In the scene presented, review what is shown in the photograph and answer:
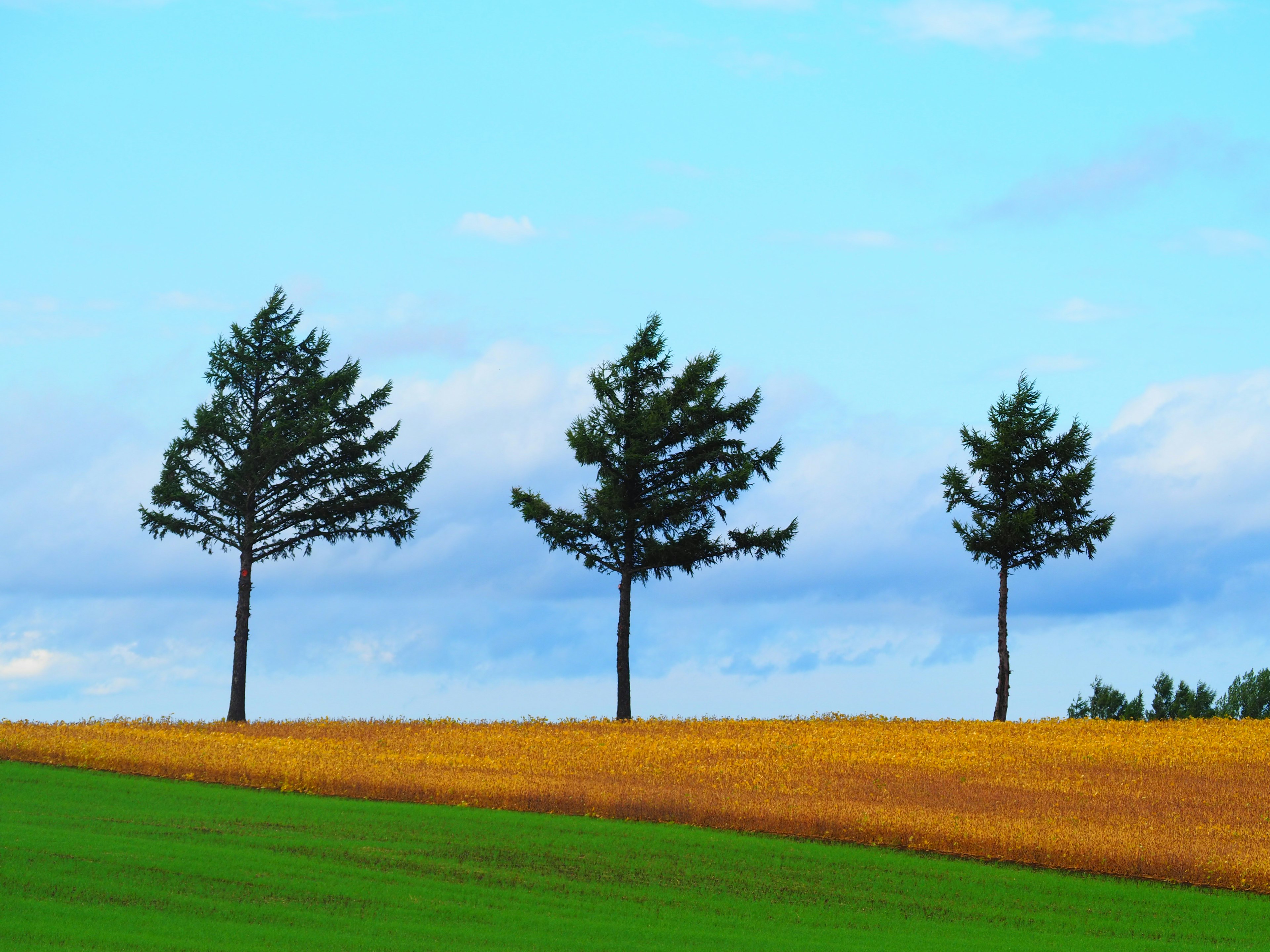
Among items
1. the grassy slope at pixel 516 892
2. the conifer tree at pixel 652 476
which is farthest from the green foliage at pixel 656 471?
the grassy slope at pixel 516 892

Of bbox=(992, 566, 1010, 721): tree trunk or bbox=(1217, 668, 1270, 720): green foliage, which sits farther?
bbox=(1217, 668, 1270, 720): green foliage

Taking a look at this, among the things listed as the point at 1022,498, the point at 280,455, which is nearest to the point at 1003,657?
the point at 1022,498

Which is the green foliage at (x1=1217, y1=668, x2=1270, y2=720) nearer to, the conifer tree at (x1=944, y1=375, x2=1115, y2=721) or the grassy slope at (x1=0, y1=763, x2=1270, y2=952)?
the conifer tree at (x1=944, y1=375, x2=1115, y2=721)

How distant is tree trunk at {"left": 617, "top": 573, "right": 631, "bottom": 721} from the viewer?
42125mm

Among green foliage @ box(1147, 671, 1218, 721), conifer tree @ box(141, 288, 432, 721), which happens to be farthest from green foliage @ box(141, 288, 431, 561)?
green foliage @ box(1147, 671, 1218, 721)

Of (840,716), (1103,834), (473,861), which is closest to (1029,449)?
(840,716)

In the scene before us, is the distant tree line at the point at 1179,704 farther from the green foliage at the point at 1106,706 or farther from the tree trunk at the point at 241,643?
the tree trunk at the point at 241,643

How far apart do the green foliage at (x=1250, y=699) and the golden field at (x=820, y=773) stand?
85.1 feet

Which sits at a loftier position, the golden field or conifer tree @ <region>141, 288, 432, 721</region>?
conifer tree @ <region>141, 288, 432, 721</region>

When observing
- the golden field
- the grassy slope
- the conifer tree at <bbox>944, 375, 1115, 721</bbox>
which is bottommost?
the grassy slope

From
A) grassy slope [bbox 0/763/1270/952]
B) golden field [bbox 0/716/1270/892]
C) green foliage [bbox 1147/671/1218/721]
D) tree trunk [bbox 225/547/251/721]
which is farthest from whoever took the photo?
green foliage [bbox 1147/671/1218/721]

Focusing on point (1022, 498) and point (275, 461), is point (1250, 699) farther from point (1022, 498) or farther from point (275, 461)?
point (275, 461)

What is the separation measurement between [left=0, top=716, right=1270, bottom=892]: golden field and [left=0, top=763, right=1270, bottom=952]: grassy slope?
98 cm

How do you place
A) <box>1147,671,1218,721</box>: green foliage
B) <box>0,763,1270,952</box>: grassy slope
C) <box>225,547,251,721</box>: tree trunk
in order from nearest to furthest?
1. <box>0,763,1270,952</box>: grassy slope
2. <box>225,547,251,721</box>: tree trunk
3. <box>1147,671,1218,721</box>: green foliage
